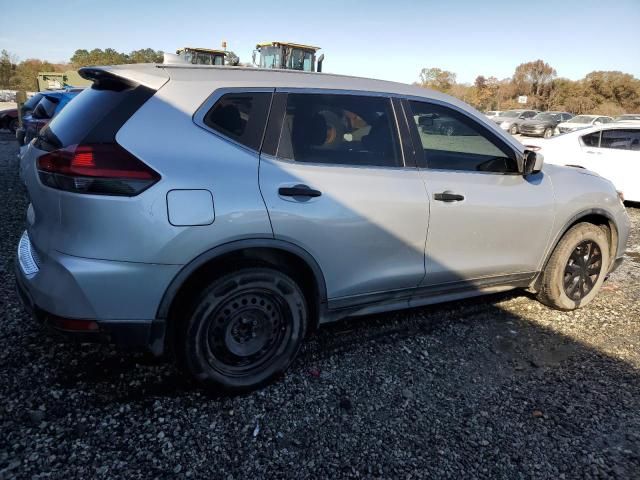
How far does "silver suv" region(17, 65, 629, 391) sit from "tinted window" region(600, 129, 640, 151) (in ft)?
21.2

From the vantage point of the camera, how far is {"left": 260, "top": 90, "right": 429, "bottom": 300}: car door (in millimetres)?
2543

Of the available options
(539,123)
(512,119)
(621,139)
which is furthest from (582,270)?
(512,119)

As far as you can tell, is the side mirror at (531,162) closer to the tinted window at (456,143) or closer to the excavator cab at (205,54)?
the tinted window at (456,143)

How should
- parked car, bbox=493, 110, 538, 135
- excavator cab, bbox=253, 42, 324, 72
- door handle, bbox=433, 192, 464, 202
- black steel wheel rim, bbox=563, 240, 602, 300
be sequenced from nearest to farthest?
door handle, bbox=433, 192, 464, 202
black steel wheel rim, bbox=563, 240, 602, 300
excavator cab, bbox=253, 42, 324, 72
parked car, bbox=493, 110, 538, 135

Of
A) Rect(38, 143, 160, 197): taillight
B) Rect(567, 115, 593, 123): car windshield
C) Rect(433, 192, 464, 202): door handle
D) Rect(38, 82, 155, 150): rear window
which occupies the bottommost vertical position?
Rect(433, 192, 464, 202): door handle

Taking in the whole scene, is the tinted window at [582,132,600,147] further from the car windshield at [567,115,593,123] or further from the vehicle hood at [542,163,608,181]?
the car windshield at [567,115,593,123]

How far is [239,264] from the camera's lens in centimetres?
250

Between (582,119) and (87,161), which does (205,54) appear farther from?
(582,119)

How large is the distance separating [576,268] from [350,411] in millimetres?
2592

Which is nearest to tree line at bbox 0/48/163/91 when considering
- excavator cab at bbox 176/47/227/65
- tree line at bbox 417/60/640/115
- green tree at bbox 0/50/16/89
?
green tree at bbox 0/50/16/89

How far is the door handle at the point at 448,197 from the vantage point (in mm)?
3018

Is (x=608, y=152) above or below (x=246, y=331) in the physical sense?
above

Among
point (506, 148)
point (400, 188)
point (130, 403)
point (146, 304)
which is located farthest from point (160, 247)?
point (506, 148)

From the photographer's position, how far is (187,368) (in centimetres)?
250
